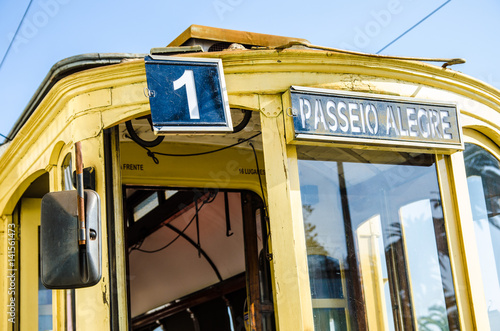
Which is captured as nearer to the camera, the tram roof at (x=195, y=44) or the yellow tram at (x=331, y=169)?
the yellow tram at (x=331, y=169)

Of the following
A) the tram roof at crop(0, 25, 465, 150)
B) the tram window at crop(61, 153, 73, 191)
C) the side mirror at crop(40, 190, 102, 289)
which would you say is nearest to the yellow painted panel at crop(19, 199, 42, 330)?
the tram roof at crop(0, 25, 465, 150)

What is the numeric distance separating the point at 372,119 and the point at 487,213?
1073 millimetres

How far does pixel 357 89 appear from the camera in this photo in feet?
11.2

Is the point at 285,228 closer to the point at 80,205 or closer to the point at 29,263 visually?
the point at 80,205

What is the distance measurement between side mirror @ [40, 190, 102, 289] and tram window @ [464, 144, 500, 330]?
7.14 feet

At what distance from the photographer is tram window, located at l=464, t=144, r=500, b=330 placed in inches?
142

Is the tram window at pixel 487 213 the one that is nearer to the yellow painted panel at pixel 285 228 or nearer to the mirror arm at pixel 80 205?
the yellow painted panel at pixel 285 228

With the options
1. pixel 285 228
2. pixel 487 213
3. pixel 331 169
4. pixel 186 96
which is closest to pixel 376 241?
pixel 331 169

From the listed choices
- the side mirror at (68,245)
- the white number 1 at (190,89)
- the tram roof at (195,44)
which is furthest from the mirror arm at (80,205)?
the tram roof at (195,44)

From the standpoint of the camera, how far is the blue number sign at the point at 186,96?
2959mm

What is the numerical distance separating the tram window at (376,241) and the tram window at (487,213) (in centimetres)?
30

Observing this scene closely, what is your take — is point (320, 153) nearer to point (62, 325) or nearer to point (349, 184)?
point (349, 184)

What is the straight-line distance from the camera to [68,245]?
2492 millimetres

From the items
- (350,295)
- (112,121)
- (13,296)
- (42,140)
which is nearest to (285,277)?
(350,295)
